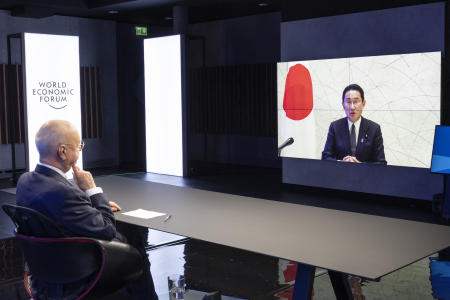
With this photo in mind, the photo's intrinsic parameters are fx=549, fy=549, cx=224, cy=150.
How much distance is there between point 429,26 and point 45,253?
16.6 ft

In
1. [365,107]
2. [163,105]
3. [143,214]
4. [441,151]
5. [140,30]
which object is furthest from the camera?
[140,30]

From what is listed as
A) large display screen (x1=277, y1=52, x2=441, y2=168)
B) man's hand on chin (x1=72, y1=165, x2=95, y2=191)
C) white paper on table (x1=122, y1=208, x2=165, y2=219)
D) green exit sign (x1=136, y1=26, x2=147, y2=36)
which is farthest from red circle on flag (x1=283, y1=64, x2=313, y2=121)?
man's hand on chin (x1=72, y1=165, x2=95, y2=191)

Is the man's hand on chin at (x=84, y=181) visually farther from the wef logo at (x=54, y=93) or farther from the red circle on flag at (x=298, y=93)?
the wef logo at (x=54, y=93)

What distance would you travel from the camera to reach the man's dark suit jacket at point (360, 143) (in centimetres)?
638

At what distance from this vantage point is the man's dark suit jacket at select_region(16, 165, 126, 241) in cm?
224

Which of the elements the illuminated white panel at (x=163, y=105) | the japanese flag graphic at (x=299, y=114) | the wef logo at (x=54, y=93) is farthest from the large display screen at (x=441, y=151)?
the wef logo at (x=54, y=93)

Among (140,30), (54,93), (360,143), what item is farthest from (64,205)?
(140,30)

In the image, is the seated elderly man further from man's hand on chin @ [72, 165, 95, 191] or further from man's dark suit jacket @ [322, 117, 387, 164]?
man's dark suit jacket @ [322, 117, 387, 164]

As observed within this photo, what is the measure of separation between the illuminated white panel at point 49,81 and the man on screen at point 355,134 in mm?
3617

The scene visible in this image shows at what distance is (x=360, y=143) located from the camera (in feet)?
21.4

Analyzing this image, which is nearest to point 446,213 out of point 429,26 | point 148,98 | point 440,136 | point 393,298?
point 440,136

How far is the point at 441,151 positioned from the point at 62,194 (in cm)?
399

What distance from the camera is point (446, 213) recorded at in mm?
4898

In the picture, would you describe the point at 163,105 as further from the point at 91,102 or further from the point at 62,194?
the point at 62,194
